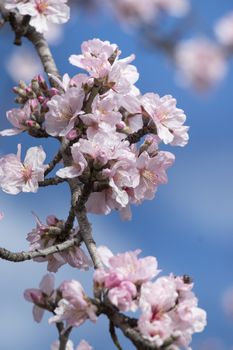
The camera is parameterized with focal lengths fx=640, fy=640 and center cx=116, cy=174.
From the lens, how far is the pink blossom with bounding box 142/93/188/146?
3154 mm

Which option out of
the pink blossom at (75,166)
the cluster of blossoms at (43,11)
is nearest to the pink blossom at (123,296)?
the pink blossom at (75,166)

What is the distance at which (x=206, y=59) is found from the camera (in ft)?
29.7

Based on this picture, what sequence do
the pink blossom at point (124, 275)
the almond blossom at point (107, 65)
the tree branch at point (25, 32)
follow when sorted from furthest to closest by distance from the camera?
the tree branch at point (25, 32) → the almond blossom at point (107, 65) → the pink blossom at point (124, 275)

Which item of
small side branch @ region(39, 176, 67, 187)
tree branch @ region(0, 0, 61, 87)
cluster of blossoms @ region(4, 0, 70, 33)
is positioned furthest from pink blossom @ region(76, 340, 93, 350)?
tree branch @ region(0, 0, 61, 87)

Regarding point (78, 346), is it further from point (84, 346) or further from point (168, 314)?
point (168, 314)

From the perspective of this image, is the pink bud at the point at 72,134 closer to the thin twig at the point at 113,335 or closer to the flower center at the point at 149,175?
the flower center at the point at 149,175

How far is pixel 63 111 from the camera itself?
3092mm

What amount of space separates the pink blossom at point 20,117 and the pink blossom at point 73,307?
1147mm

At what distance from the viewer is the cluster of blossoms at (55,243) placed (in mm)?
3088

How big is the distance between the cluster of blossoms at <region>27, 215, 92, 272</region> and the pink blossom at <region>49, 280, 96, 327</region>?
591 mm

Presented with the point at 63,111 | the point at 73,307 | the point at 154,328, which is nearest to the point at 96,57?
the point at 63,111

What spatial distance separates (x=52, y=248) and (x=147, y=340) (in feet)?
2.56

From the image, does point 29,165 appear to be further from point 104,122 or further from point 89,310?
point 89,310

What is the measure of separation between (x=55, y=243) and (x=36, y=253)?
38 cm
